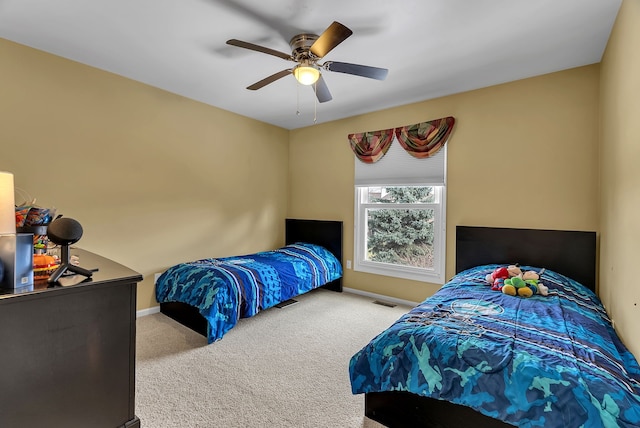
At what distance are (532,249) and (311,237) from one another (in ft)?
8.98

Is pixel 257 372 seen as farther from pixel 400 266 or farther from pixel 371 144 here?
pixel 371 144

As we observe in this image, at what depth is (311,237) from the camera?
4.53 m

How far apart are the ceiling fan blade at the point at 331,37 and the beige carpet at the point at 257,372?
2213 mm

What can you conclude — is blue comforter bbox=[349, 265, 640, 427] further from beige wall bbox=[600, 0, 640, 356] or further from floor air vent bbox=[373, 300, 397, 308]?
floor air vent bbox=[373, 300, 397, 308]

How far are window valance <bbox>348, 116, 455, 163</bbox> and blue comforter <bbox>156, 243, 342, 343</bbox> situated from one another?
61.2 inches

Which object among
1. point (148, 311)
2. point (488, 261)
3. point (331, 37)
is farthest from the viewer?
point (148, 311)

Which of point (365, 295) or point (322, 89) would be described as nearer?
point (322, 89)

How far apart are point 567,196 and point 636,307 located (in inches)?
59.6

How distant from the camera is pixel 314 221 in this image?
4.50m

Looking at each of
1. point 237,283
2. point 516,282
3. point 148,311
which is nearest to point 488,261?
point 516,282

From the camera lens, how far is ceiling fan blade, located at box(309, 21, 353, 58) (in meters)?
1.69

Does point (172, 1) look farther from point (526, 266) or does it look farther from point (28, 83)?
point (526, 266)

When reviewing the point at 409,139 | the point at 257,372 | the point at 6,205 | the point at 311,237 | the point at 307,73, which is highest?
the point at 307,73

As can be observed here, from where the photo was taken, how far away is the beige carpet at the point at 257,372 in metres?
1.72
